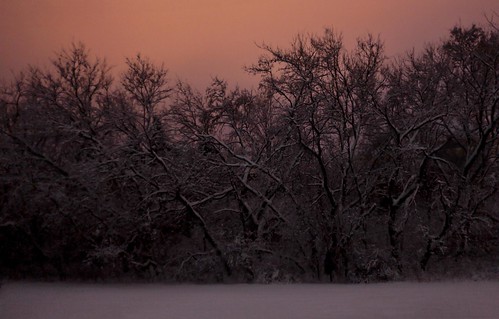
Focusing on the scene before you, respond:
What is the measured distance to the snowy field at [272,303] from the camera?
9.22 metres

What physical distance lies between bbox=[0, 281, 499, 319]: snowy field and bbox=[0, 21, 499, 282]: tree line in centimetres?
300

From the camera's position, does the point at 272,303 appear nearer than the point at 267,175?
Yes

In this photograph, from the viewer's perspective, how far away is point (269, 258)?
17609 millimetres

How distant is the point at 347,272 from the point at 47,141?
14415mm

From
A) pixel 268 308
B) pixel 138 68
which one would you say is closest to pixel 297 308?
pixel 268 308

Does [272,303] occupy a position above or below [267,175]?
below

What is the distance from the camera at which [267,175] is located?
18391 mm

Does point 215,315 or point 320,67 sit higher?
point 320,67

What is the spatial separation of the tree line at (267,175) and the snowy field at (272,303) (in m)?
3.00

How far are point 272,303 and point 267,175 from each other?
783 centimetres

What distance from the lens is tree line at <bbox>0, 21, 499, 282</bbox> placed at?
1659 cm

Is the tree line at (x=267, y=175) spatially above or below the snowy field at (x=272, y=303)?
above

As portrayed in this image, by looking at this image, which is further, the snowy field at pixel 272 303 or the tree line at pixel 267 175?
the tree line at pixel 267 175

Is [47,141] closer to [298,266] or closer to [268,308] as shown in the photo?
[298,266]
